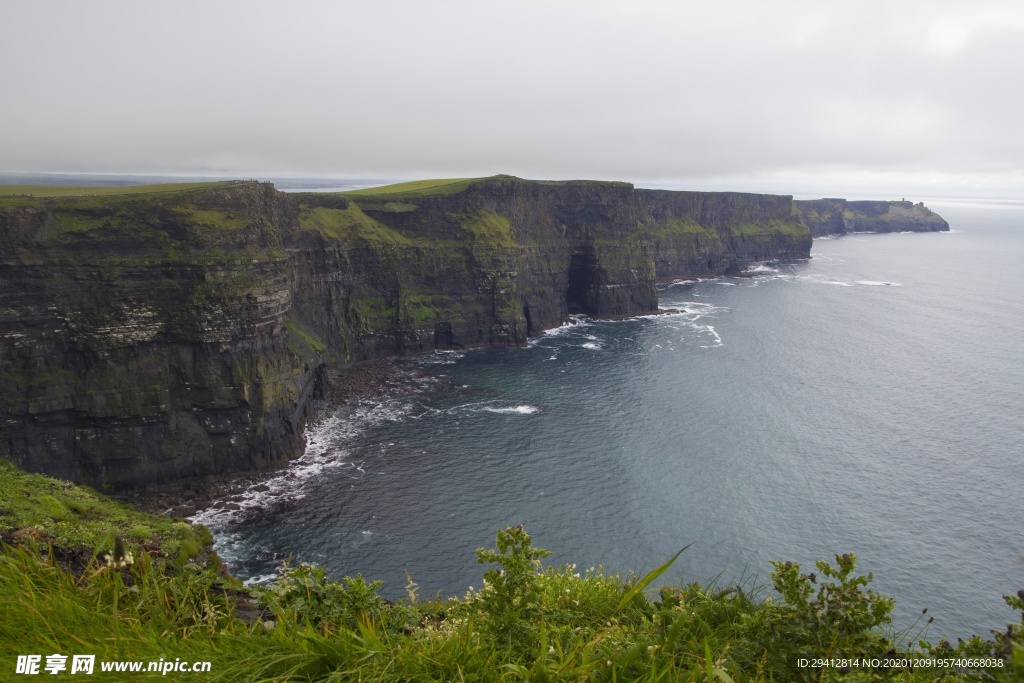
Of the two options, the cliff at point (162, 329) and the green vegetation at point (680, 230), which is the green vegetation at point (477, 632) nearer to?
the cliff at point (162, 329)

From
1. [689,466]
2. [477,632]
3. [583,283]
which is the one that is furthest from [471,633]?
[583,283]

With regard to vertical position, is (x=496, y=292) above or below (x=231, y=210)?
below

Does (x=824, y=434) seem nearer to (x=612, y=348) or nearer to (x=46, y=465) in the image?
(x=612, y=348)

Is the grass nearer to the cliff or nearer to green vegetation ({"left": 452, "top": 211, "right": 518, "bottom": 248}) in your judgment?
the cliff

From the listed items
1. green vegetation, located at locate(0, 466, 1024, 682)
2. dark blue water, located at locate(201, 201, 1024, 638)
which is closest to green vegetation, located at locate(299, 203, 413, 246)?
dark blue water, located at locate(201, 201, 1024, 638)

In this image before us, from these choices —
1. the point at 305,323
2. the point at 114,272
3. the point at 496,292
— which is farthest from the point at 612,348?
the point at 114,272

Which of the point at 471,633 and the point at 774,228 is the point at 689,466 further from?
the point at 774,228
